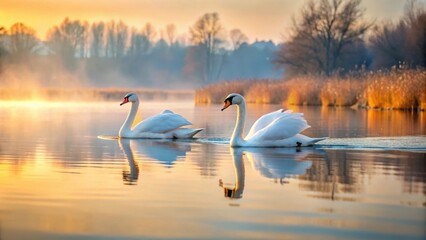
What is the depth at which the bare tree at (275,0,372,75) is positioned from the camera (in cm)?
4916

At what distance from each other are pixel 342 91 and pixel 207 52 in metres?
57.1

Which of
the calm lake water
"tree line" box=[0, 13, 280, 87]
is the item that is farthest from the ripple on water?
"tree line" box=[0, 13, 280, 87]

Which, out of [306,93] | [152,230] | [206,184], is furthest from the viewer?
[306,93]

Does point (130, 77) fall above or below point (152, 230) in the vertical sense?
above

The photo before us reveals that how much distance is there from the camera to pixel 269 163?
32.4ft

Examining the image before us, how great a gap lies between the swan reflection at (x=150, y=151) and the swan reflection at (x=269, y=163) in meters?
0.78

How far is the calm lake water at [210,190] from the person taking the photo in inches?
218

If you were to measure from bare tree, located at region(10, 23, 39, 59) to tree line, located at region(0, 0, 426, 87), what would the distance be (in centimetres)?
10

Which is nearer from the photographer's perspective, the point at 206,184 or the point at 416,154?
the point at 206,184

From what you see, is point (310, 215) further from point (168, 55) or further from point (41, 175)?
point (168, 55)

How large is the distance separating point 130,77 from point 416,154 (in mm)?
99441

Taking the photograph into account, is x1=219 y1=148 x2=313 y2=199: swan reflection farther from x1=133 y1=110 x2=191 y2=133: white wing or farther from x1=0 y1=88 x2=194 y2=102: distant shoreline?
x1=0 y1=88 x2=194 y2=102: distant shoreline

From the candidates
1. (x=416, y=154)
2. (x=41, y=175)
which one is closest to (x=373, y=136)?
(x=416, y=154)

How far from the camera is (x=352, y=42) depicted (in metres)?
50.4
